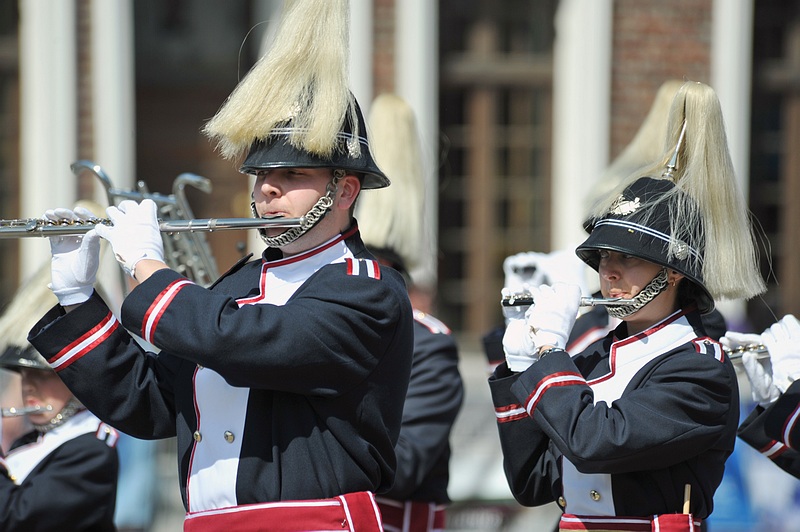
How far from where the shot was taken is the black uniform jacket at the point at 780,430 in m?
3.05

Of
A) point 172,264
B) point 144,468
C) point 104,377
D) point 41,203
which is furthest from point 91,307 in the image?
point 41,203

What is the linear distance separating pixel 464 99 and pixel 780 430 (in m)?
5.52

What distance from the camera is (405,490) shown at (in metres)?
3.61

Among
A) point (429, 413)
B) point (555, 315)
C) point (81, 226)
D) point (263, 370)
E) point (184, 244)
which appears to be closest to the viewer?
point (263, 370)

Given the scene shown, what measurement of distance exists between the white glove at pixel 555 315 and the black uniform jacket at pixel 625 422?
0.06 m

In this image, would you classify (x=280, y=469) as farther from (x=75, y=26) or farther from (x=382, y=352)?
(x=75, y=26)

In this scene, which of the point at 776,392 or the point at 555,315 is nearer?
the point at 555,315

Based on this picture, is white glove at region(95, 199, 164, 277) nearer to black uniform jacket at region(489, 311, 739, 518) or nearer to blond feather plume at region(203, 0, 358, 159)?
blond feather plume at region(203, 0, 358, 159)

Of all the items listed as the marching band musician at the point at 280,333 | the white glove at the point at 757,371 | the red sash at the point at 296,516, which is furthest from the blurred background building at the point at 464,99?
the red sash at the point at 296,516

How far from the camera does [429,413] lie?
3703 mm

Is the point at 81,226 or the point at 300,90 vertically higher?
the point at 300,90

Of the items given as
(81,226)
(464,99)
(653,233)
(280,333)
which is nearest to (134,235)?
(81,226)

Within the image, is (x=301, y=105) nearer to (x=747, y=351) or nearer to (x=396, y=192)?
(x=747, y=351)

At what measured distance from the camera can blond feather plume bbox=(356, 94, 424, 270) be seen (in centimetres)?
402
